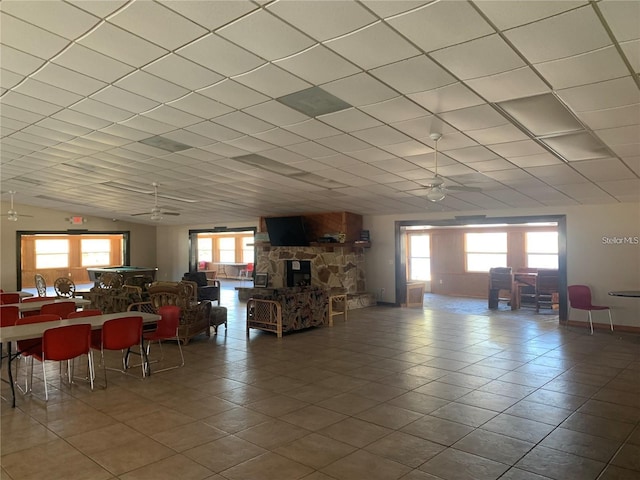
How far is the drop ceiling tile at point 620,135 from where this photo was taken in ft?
14.0

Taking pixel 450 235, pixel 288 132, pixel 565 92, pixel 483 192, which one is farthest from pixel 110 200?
pixel 565 92

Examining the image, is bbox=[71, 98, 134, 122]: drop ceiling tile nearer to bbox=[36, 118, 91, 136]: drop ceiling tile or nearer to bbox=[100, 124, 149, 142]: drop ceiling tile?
bbox=[100, 124, 149, 142]: drop ceiling tile

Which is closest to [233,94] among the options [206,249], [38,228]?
[38,228]

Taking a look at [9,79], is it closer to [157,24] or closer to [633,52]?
[157,24]

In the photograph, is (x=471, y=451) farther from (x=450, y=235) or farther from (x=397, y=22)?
(x=450, y=235)

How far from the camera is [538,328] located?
318 inches

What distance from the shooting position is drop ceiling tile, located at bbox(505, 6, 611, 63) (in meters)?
2.56

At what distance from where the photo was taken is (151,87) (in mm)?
3949

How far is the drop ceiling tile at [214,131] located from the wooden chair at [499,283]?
26.3ft

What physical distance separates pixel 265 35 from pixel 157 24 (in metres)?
0.71

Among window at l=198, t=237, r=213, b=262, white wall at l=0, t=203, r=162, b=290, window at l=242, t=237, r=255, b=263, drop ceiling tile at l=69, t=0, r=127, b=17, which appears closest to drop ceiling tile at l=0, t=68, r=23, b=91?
drop ceiling tile at l=69, t=0, r=127, b=17

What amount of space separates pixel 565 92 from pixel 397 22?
5.73ft

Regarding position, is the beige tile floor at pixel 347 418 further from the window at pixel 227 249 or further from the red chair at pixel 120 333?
the window at pixel 227 249

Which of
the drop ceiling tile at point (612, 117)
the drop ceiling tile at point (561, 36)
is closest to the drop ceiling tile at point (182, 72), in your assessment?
the drop ceiling tile at point (561, 36)
